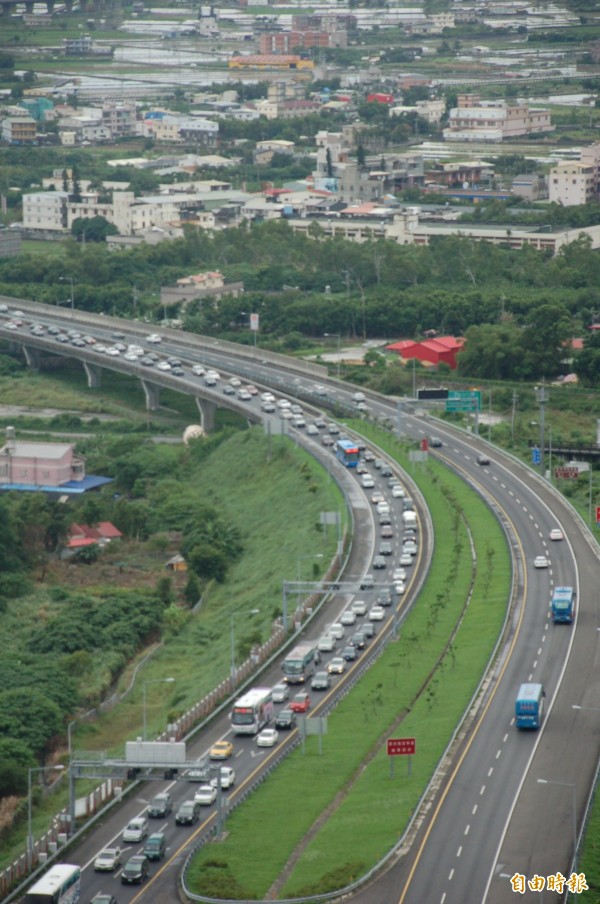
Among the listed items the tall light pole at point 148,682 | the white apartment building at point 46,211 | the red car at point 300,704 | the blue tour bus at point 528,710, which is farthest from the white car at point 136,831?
the white apartment building at point 46,211

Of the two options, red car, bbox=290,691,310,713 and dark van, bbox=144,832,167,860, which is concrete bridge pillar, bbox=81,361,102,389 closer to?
red car, bbox=290,691,310,713

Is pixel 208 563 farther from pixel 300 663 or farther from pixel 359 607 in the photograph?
pixel 300 663

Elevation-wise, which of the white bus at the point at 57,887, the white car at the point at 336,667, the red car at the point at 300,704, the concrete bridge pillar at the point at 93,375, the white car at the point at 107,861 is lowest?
the concrete bridge pillar at the point at 93,375

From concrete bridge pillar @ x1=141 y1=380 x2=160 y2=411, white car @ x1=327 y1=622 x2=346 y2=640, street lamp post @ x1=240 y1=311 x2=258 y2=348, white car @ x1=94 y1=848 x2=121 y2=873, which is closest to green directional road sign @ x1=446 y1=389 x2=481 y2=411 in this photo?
street lamp post @ x1=240 y1=311 x2=258 y2=348

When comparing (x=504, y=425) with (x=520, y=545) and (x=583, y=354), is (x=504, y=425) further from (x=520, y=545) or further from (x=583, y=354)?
(x=520, y=545)

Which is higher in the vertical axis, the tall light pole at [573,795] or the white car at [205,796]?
the tall light pole at [573,795]

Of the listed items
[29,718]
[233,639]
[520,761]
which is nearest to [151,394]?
[233,639]

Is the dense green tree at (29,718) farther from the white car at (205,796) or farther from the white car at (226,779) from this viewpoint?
the white car at (205,796)

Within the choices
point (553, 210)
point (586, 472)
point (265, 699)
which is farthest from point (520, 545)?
point (553, 210)
